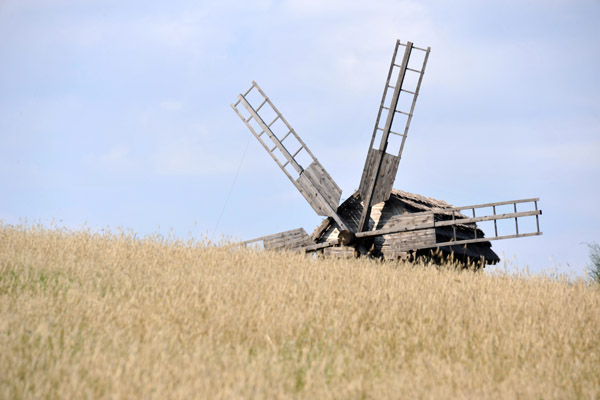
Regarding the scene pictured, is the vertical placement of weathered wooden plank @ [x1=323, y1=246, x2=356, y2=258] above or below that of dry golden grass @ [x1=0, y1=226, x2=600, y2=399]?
above

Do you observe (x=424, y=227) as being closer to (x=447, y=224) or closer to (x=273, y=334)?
(x=447, y=224)

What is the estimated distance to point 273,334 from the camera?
5.88 m

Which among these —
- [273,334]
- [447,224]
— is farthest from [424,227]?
[273,334]

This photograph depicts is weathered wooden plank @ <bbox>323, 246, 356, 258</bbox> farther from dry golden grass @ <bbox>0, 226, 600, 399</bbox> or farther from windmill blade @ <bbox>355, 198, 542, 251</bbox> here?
dry golden grass @ <bbox>0, 226, 600, 399</bbox>

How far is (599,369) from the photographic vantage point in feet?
19.5

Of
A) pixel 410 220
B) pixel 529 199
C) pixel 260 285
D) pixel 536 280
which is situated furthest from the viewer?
pixel 410 220

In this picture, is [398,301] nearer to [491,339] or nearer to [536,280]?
[491,339]

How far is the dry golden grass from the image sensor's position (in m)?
4.51

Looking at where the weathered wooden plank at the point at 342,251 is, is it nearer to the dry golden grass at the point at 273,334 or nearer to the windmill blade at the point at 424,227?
the windmill blade at the point at 424,227

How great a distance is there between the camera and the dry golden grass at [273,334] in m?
4.51

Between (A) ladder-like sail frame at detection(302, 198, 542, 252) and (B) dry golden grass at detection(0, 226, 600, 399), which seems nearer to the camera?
(B) dry golden grass at detection(0, 226, 600, 399)

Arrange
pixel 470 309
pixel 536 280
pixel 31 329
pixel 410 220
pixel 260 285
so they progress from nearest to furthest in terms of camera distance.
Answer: pixel 31 329 → pixel 470 309 → pixel 260 285 → pixel 536 280 → pixel 410 220

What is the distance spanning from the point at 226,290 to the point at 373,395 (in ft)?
11.0

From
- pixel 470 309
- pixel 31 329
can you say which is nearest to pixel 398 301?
pixel 470 309
